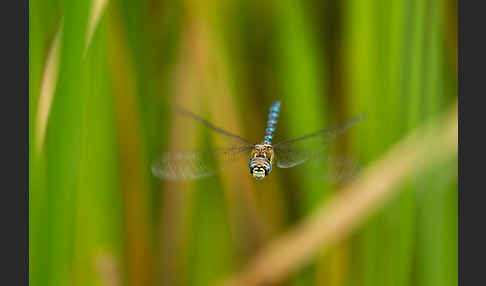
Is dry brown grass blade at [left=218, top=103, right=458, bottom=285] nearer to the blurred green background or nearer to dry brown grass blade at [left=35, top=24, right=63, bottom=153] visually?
the blurred green background

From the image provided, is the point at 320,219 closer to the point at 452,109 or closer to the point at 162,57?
the point at 452,109

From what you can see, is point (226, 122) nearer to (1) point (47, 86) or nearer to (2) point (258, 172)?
(2) point (258, 172)

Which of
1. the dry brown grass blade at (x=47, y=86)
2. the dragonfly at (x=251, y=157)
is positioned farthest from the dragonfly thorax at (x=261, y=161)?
the dry brown grass blade at (x=47, y=86)

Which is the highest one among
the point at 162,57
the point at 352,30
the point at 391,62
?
the point at 162,57

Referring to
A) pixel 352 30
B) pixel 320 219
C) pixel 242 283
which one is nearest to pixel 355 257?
pixel 320 219

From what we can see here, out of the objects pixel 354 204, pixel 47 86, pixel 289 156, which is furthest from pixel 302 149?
pixel 47 86

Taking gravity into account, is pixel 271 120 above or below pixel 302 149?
above
